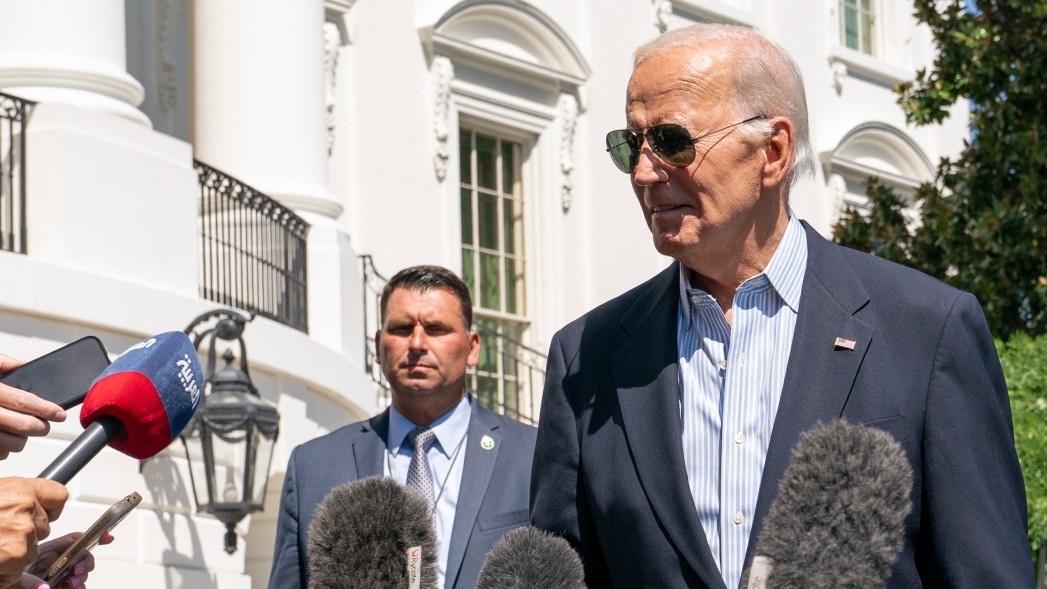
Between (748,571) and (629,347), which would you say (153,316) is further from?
(748,571)

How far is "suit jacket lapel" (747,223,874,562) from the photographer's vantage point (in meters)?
3.38

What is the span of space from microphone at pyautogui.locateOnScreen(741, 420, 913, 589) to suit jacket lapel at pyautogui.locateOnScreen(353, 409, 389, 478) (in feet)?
11.2

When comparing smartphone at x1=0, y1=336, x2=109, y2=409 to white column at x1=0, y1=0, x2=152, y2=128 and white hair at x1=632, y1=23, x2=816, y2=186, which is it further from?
white column at x1=0, y1=0, x2=152, y2=128

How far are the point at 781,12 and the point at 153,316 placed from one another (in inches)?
531

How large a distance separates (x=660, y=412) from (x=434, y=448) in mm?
2810

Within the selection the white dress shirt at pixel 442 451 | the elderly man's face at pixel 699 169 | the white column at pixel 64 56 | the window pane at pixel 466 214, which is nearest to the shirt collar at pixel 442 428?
the white dress shirt at pixel 442 451

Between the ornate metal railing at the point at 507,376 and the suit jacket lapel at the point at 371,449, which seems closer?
the suit jacket lapel at the point at 371,449

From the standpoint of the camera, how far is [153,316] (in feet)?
32.1

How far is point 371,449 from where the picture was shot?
6250 mm

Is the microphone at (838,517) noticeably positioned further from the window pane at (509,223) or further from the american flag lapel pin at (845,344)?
the window pane at (509,223)

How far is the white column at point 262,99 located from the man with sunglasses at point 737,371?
918 cm

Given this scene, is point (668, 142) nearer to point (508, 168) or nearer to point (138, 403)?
point (138, 403)

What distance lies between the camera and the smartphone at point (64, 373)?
3.46m

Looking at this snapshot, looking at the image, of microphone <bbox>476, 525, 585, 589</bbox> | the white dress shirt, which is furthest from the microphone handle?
the white dress shirt
